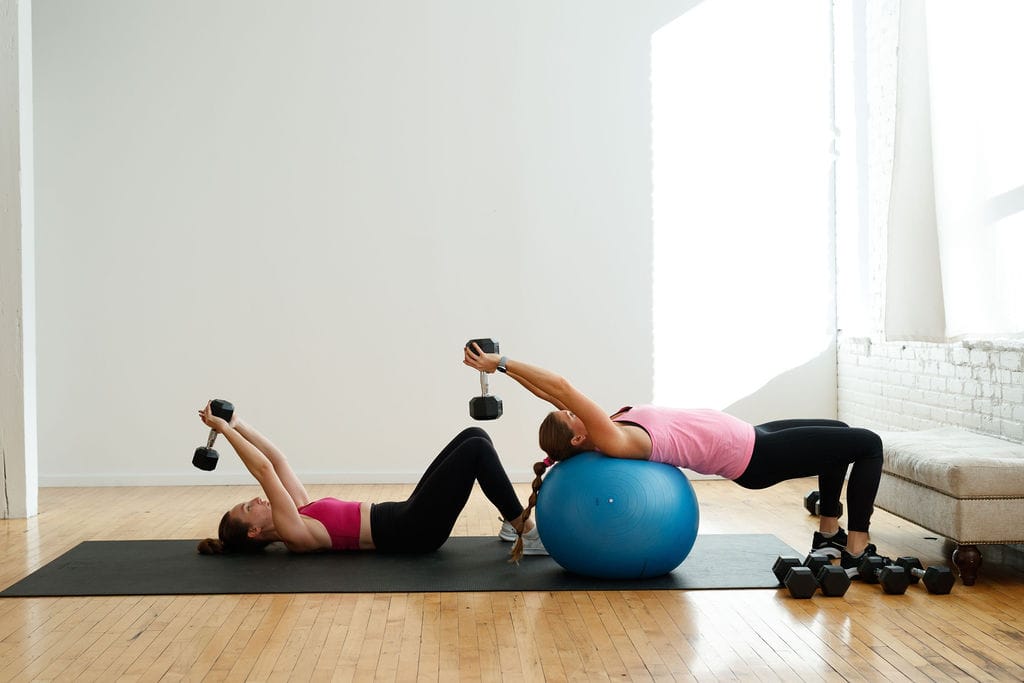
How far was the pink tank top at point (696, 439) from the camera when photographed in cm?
378

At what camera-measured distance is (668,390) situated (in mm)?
6527

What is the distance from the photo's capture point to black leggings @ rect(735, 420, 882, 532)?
12.7 feet

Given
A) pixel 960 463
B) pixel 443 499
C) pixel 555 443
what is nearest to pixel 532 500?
pixel 555 443

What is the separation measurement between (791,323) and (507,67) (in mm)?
2293

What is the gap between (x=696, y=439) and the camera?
3811 mm

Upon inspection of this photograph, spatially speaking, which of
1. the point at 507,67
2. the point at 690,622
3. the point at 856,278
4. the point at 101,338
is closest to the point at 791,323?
the point at 856,278

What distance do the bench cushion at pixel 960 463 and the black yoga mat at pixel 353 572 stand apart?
0.58 m

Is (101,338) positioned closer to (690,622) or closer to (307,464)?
(307,464)

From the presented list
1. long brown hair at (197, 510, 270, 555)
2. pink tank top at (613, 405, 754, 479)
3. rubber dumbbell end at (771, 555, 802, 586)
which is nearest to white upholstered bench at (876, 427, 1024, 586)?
rubber dumbbell end at (771, 555, 802, 586)

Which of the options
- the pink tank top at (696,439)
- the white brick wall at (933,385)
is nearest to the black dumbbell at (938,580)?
the pink tank top at (696,439)

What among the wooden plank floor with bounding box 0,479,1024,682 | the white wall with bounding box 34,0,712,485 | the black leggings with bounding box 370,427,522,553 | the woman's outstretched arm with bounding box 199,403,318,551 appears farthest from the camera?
the white wall with bounding box 34,0,712,485

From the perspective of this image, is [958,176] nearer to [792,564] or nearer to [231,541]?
[792,564]

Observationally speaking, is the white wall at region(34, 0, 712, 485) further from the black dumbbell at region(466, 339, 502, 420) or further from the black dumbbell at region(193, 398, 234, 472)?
the black dumbbell at region(466, 339, 502, 420)

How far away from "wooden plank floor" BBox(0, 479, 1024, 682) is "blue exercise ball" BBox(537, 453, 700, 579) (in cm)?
14
